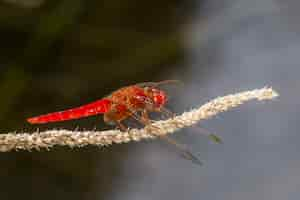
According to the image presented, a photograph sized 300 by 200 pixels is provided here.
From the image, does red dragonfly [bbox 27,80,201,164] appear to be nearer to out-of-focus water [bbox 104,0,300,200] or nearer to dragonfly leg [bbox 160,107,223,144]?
dragonfly leg [bbox 160,107,223,144]

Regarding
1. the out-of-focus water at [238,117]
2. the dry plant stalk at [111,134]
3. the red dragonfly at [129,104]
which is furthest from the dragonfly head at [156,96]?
the out-of-focus water at [238,117]

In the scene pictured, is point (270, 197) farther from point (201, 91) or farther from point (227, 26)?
point (227, 26)

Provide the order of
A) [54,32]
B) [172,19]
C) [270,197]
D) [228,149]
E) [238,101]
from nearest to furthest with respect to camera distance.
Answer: [238,101] → [54,32] → [270,197] → [228,149] → [172,19]

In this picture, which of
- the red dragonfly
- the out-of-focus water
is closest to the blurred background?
the out-of-focus water

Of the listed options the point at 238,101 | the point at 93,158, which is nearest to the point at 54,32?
the point at 93,158

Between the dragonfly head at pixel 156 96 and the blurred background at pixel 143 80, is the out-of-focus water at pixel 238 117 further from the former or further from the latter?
the dragonfly head at pixel 156 96

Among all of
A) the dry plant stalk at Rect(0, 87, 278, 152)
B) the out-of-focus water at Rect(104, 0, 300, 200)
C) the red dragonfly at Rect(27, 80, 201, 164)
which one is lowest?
the out-of-focus water at Rect(104, 0, 300, 200)

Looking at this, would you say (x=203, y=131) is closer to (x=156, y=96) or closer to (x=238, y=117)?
(x=156, y=96)
